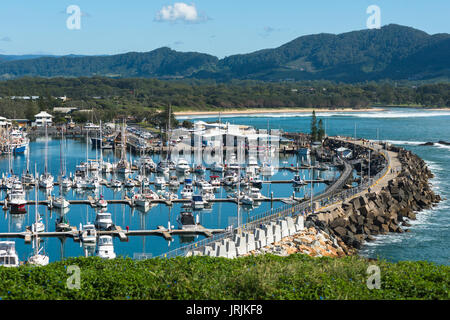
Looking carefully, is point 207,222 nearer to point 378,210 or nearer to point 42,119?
point 378,210

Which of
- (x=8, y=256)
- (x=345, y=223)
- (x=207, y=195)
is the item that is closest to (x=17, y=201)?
(x=207, y=195)

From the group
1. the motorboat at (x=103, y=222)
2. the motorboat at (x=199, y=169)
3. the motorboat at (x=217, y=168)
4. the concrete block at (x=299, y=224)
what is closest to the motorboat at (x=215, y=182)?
the motorboat at (x=217, y=168)

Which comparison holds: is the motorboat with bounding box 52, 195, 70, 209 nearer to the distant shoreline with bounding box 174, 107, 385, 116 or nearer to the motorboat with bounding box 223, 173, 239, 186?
the motorboat with bounding box 223, 173, 239, 186

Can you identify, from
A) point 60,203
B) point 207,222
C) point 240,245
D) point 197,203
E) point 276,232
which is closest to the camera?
point 240,245

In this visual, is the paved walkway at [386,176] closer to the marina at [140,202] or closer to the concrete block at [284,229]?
the marina at [140,202]

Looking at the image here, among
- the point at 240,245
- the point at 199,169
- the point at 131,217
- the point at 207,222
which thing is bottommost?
the point at 207,222
